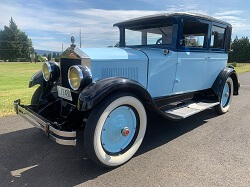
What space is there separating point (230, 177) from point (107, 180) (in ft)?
4.60

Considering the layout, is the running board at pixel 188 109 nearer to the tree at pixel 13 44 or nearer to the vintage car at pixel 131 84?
the vintage car at pixel 131 84

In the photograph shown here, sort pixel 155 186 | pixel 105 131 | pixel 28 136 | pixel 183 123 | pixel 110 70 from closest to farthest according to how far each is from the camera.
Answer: pixel 155 186
pixel 105 131
pixel 110 70
pixel 28 136
pixel 183 123

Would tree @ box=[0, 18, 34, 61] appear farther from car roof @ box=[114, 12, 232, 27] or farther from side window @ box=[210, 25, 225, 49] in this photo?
side window @ box=[210, 25, 225, 49]

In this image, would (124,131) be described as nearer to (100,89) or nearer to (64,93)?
(100,89)

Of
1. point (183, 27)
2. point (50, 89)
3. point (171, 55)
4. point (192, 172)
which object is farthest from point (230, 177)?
point (50, 89)

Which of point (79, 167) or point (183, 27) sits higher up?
point (183, 27)

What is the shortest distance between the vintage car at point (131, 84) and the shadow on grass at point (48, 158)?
0.32 meters

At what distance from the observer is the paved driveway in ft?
8.13

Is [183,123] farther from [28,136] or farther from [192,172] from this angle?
[28,136]

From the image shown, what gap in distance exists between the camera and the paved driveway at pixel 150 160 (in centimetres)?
248

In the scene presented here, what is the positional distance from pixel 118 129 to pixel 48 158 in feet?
3.34

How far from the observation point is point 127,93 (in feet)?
9.27

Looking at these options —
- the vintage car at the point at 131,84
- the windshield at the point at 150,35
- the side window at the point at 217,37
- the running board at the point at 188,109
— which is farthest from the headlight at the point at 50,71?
the side window at the point at 217,37

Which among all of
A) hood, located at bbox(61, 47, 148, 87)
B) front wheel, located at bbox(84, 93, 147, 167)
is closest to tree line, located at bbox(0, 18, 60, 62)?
hood, located at bbox(61, 47, 148, 87)
